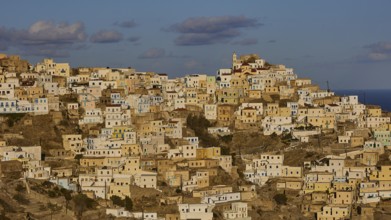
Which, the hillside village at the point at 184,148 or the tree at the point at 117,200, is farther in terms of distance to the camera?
the hillside village at the point at 184,148

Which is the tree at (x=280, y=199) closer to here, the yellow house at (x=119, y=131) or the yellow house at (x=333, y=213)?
the yellow house at (x=333, y=213)

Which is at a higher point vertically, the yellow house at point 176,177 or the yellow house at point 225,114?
the yellow house at point 225,114

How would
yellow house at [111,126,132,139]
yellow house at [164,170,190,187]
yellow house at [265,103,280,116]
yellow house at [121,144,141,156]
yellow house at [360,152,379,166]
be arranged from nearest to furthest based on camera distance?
yellow house at [164,170,190,187] → yellow house at [121,144,141,156] → yellow house at [360,152,379,166] → yellow house at [111,126,132,139] → yellow house at [265,103,280,116]

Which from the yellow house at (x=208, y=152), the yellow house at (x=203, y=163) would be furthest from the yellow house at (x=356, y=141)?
the yellow house at (x=203, y=163)

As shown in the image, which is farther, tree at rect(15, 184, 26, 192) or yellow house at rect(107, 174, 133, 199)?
yellow house at rect(107, 174, 133, 199)

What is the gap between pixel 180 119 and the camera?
6825 cm

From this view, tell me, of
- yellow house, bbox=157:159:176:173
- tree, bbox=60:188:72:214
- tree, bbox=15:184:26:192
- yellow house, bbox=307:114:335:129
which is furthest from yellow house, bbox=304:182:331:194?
tree, bbox=15:184:26:192

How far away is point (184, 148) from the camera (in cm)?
6094

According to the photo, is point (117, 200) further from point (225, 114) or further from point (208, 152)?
point (225, 114)

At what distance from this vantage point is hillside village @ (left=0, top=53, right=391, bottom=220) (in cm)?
5334

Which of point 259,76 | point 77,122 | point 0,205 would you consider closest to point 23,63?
point 77,122

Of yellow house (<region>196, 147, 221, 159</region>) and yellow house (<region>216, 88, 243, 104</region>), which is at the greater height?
yellow house (<region>216, 88, 243, 104</region>)

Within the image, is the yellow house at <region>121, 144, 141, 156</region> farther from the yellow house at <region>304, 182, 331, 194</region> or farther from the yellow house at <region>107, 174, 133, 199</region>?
the yellow house at <region>304, 182, 331, 194</region>

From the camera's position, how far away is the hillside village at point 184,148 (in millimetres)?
53344
